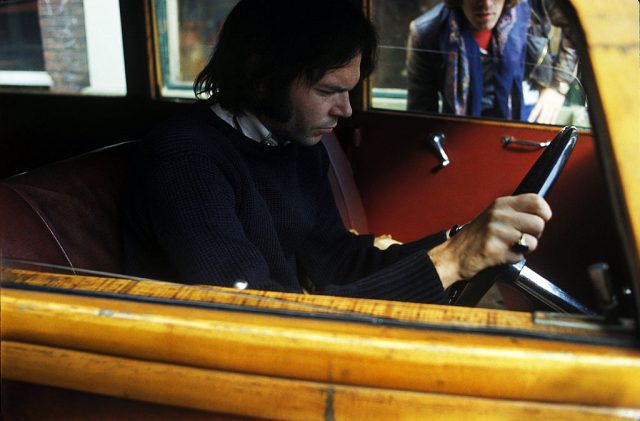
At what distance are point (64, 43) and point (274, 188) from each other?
2.19 metres

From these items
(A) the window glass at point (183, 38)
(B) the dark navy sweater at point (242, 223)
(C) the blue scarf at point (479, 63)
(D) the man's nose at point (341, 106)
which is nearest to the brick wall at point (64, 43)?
(A) the window glass at point (183, 38)

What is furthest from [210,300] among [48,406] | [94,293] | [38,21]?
[38,21]

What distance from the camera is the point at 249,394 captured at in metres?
1.07

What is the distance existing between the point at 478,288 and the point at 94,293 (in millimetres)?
783

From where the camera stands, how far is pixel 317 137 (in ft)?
5.99

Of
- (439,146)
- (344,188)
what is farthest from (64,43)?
(439,146)

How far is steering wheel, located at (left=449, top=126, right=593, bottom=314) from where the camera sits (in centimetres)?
151

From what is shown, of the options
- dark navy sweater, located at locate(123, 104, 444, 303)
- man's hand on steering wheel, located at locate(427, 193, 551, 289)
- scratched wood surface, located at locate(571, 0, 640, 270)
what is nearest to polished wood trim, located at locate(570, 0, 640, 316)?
scratched wood surface, located at locate(571, 0, 640, 270)

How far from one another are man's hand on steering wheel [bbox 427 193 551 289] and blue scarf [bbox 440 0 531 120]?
4.49 feet

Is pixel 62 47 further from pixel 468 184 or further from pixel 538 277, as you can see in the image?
pixel 538 277

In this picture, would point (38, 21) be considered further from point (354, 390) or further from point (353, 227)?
point (354, 390)

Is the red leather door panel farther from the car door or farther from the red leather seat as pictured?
the red leather seat

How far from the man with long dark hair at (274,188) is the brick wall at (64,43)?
5.22 feet

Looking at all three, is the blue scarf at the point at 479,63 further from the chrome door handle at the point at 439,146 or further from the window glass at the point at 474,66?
the chrome door handle at the point at 439,146
